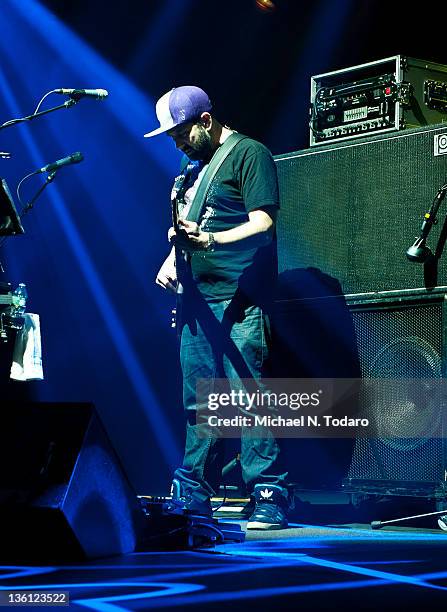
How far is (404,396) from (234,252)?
90cm

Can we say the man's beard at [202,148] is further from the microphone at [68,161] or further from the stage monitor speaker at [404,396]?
the microphone at [68,161]

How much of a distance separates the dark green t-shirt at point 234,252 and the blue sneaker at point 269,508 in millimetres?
699

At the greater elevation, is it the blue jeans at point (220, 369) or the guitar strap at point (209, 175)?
the guitar strap at point (209, 175)

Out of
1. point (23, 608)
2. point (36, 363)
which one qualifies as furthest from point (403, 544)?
point (36, 363)

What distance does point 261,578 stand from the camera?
7.55ft

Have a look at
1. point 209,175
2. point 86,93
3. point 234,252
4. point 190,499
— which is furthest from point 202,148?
point 190,499

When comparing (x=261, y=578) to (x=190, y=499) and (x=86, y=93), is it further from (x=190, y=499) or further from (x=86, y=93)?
(x=86, y=93)

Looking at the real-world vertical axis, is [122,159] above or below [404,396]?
above

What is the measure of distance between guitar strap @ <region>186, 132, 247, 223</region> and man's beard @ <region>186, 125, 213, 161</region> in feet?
0.12

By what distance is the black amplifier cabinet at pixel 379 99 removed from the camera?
4125 mm

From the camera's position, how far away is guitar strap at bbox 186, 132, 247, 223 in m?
3.73

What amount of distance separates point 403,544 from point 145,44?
352 cm

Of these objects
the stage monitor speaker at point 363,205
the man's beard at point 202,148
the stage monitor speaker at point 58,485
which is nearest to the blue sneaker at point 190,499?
the stage monitor speaker at point 58,485

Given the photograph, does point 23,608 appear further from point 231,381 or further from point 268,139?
point 268,139
